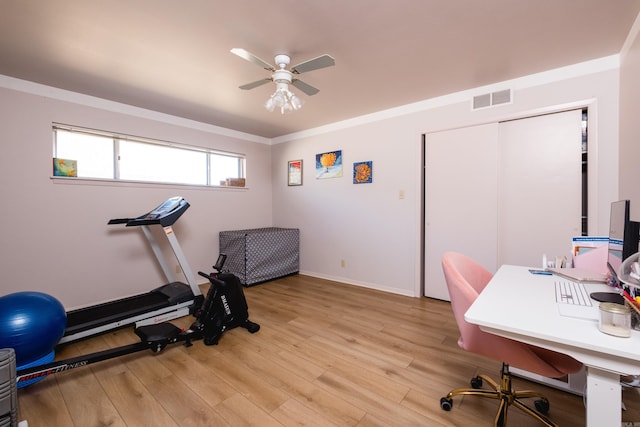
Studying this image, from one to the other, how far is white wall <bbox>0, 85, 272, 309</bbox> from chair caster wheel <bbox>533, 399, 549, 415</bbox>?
3.94m

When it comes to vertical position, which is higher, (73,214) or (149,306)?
(73,214)

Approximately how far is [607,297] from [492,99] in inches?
91.8

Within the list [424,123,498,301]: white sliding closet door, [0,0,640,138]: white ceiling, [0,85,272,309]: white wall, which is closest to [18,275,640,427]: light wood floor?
[424,123,498,301]: white sliding closet door

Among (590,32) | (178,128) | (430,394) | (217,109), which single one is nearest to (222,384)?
(430,394)

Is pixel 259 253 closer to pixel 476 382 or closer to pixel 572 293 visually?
pixel 476 382

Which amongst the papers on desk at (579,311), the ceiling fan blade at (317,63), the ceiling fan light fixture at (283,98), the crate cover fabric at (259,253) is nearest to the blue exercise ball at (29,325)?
the crate cover fabric at (259,253)

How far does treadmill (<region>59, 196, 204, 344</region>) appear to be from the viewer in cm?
233

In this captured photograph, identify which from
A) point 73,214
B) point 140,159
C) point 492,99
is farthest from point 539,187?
point 73,214

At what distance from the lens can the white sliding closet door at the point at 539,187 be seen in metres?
2.55

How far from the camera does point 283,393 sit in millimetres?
1701

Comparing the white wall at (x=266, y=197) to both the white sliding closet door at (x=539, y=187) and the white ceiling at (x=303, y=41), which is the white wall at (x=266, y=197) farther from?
the white ceiling at (x=303, y=41)

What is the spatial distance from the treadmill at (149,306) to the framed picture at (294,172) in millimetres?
2048

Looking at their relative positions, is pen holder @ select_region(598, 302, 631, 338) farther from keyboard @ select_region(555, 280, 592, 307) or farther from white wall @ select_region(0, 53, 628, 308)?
white wall @ select_region(0, 53, 628, 308)

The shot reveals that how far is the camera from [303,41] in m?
2.08
